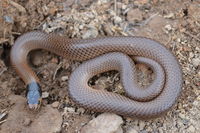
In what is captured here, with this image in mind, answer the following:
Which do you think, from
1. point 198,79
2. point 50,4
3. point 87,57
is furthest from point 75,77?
point 198,79

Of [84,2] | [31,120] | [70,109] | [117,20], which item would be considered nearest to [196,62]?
[117,20]

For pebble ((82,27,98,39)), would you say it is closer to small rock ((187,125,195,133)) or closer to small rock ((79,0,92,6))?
small rock ((79,0,92,6))

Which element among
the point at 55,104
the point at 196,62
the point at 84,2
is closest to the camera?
the point at 55,104

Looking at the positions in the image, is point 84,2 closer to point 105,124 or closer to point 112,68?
point 112,68

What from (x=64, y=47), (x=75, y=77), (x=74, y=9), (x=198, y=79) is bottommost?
(x=198, y=79)

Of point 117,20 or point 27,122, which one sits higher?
point 117,20

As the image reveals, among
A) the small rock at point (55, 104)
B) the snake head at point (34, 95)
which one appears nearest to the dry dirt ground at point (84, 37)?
the small rock at point (55, 104)

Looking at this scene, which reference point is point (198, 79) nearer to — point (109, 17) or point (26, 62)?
point (109, 17)

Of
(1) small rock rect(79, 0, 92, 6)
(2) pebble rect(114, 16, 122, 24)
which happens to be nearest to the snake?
(2) pebble rect(114, 16, 122, 24)
